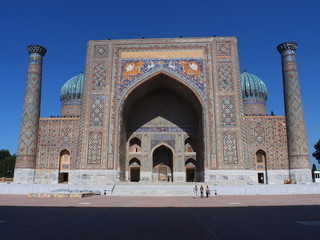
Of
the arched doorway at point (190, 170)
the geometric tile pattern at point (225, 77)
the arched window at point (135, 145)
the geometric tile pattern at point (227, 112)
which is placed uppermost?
the geometric tile pattern at point (225, 77)

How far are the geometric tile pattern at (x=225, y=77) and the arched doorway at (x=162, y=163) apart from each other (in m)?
4.50

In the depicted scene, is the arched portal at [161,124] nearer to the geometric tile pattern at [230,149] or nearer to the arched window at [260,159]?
the geometric tile pattern at [230,149]

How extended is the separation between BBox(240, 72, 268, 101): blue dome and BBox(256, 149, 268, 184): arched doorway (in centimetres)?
589

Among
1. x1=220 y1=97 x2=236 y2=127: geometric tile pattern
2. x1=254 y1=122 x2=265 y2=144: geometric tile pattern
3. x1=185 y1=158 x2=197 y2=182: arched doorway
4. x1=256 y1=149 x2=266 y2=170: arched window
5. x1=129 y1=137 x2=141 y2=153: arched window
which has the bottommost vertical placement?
x1=185 y1=158 x2=197 y2=182: arched doorway

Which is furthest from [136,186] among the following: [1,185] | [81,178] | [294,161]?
[294,161]

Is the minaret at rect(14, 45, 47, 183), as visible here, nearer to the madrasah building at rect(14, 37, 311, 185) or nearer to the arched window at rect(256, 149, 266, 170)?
the madrasah building at rect(14, 37, 311, 185)

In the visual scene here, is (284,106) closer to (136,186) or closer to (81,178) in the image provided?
(136,186)

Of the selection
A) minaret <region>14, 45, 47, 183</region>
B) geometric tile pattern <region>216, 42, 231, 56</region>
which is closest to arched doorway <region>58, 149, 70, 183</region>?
minaret <region>14, 45, 47, 183</region>

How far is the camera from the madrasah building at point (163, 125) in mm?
14047

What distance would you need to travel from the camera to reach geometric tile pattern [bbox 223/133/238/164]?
13.8 metres

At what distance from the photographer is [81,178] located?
1379 cm

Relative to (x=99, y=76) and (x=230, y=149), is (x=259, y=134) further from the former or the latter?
(x=99, y=76)

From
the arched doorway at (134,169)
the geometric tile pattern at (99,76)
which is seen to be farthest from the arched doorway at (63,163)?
the geometric tile pattern at (99,76)

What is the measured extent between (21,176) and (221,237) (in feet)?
45.0
